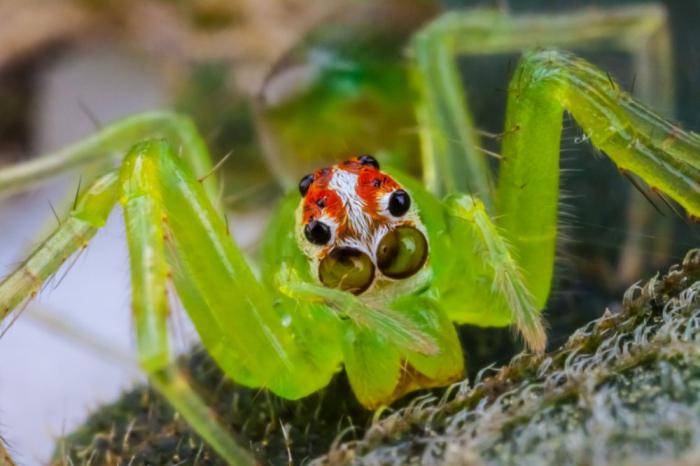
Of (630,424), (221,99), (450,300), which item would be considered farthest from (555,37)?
(630,424)

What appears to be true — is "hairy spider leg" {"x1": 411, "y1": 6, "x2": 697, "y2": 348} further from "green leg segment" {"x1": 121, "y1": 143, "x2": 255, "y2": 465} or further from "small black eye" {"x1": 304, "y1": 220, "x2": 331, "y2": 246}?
"green leg segment" {"x1": 121, "y1": 143, "x2": 255, "y2": 465}

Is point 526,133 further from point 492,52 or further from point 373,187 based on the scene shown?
point 492,52

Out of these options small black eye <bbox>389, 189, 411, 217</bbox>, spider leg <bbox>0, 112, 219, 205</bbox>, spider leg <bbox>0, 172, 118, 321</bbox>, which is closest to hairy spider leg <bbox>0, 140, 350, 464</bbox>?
spider leg <bbox>0, 172, 118, 321</bbox>

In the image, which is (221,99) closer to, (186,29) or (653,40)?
(186,29)

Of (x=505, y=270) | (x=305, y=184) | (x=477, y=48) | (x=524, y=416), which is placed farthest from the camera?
(x=477, y=48)

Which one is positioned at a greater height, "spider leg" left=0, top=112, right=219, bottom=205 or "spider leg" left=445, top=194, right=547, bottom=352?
"spider leg" left=0, top=112, right=219, bottom=205

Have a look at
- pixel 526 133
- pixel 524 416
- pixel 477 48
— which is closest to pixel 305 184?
pixel 526 133

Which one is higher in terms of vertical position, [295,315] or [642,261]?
[295,315]
